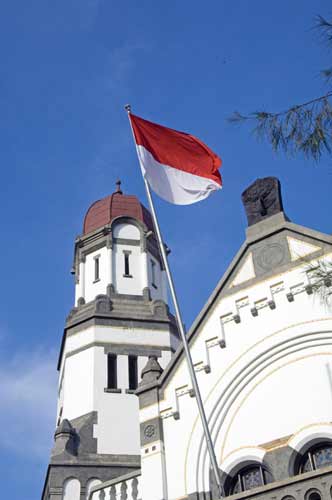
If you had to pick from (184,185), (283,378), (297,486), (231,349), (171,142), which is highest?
(171,142)

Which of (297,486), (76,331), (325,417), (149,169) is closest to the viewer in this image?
(297,486)

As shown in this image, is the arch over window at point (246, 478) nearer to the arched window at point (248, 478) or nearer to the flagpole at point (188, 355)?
Answer: the arched window at point (248, 478)

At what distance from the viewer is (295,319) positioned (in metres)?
18.7

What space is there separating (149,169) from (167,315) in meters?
9.97

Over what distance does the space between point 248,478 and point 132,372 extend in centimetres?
924

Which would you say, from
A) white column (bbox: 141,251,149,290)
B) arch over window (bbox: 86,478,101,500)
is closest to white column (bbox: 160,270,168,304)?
white column (bbox: 141,251,149,290)

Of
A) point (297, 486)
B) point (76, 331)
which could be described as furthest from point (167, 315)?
point (297, 486)

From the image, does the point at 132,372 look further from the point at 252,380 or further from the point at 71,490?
the point at 252,380

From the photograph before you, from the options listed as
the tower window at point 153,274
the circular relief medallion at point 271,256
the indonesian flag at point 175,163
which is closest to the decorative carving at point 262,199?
the circular relief medallion at point 271,256

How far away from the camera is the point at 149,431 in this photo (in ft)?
64.8

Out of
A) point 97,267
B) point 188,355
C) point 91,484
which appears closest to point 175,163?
point 188,355

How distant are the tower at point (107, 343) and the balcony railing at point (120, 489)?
1.10 meters

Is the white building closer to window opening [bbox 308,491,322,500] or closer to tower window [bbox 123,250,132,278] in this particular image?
window opening [bbox 308,491,322,500]

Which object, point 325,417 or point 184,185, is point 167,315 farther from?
point 325,417
